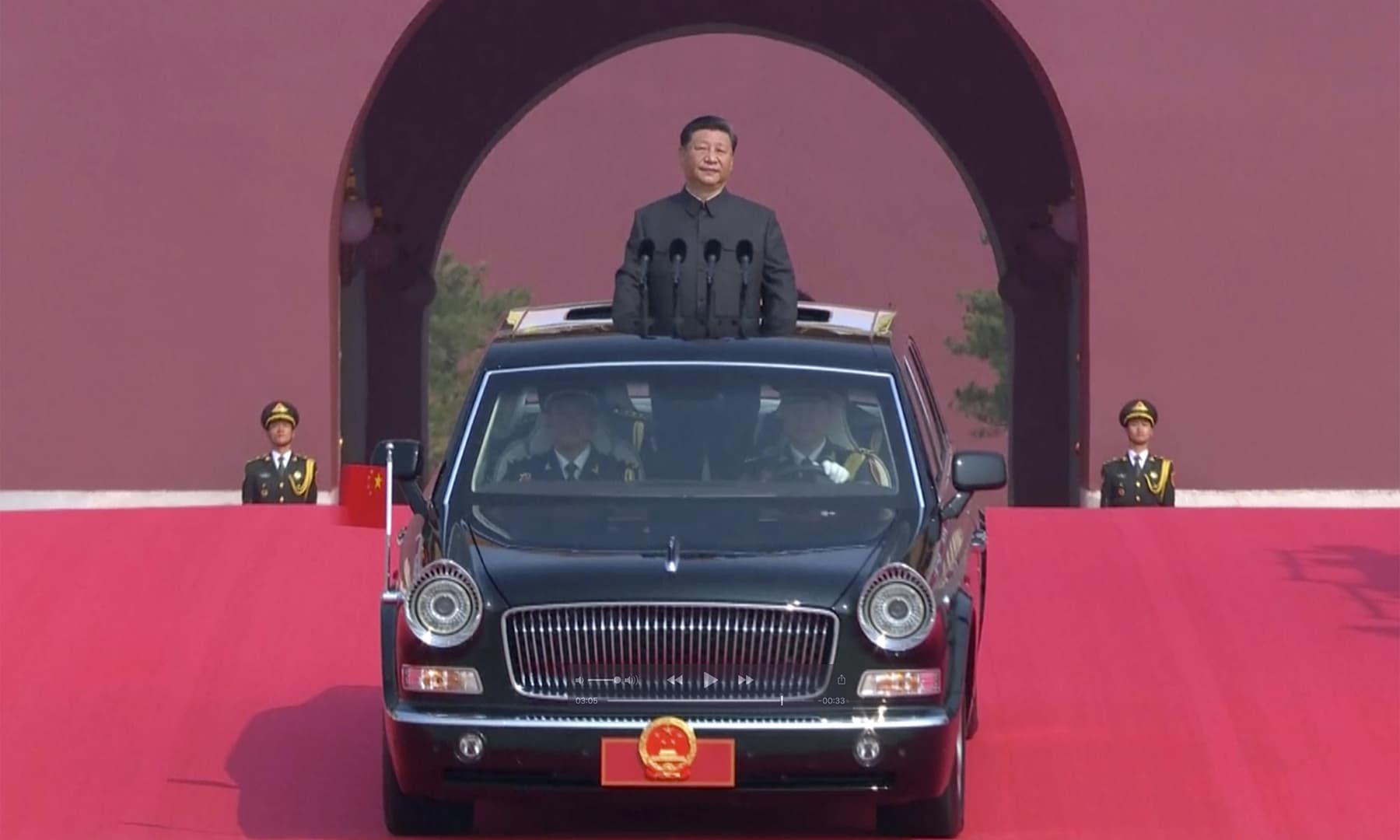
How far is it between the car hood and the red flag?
110 inches

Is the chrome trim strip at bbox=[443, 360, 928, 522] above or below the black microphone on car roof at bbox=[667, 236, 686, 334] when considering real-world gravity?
below

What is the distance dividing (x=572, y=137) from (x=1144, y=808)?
19.0 m

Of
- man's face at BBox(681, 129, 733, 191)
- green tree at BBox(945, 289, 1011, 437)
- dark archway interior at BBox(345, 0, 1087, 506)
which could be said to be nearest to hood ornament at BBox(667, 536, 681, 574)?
man's face at BBox(681, 129, 733, 191)

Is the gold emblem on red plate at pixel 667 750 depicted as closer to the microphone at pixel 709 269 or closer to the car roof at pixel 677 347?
the car roof at pixel 677 347

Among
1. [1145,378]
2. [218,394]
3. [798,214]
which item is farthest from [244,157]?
[798,214]

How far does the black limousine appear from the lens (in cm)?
661

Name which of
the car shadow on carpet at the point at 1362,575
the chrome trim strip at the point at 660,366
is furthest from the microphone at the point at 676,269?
the car shadow on carpet at the point at 1362,575

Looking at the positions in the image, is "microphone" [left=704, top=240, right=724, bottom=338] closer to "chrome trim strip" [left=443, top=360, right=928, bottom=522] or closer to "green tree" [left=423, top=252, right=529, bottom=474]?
"chrome trim strip" [left=443, top=360, right=928, bottom=522]

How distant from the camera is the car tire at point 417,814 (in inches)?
279

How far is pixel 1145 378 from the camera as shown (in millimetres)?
14320

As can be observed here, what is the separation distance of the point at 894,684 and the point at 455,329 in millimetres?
23676

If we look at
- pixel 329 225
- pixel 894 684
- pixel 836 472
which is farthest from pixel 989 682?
pixel 329 225

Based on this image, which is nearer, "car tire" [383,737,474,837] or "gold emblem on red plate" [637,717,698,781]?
"gold emblem on red plate" [637,717,698,781]

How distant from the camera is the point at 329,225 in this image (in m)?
14.4
